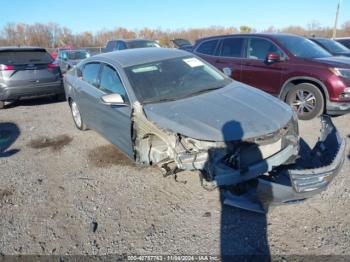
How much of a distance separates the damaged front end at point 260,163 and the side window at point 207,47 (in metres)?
4.71

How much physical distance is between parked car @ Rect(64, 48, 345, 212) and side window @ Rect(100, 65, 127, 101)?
0.05 feet

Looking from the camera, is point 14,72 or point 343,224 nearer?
point 343,224

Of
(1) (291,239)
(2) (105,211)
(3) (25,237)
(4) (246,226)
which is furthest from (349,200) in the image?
(3) (25,237)

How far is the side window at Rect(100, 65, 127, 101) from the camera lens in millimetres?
4001

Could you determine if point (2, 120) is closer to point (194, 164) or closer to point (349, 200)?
point (194, 164)

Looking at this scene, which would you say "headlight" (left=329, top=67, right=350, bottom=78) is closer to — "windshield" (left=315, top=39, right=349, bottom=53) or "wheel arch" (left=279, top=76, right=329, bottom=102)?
"wheel arch" (left=279, top=76, right=329, bottom=102)

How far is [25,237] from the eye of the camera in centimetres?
298

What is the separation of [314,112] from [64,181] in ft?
15.7

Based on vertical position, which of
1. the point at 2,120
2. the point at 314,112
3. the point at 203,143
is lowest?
the point at 2,120

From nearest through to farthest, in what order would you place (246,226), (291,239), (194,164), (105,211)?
(291,239), (246,226), (194,164), (105,211)

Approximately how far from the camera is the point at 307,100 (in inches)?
235

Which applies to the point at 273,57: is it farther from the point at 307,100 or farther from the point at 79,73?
the point at 79,73

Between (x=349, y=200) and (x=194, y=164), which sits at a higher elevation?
(x=194, y=164)

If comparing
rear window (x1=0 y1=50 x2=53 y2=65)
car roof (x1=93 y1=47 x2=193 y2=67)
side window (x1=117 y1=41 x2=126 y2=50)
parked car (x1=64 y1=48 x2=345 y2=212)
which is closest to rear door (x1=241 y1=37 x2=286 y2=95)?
parked car (x1=64 y1=48 x2=345 y2=212)
